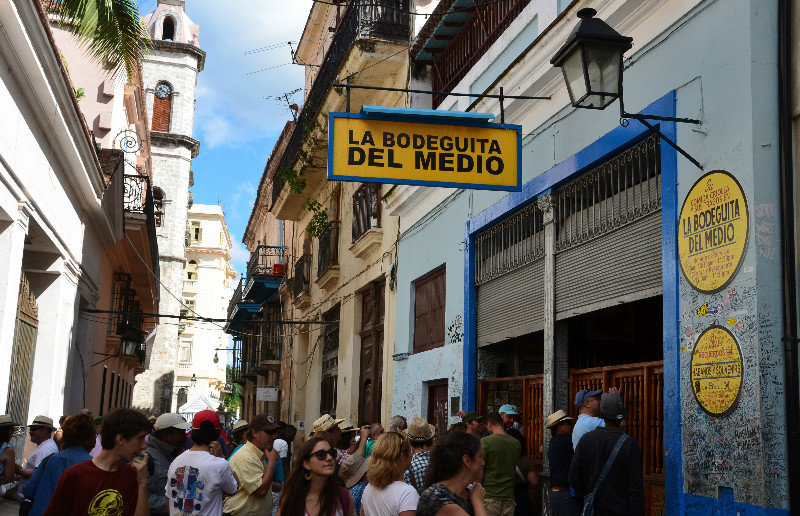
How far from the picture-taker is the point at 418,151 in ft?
29.4

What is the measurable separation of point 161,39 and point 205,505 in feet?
150

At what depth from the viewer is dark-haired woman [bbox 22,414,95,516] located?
5.86 meters

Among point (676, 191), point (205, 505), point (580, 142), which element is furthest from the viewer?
point (580, 142)

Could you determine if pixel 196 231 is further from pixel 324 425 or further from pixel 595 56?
pixel 595 56

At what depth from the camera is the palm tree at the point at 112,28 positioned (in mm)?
11156

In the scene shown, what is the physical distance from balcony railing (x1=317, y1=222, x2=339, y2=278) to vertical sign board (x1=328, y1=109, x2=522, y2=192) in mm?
11871

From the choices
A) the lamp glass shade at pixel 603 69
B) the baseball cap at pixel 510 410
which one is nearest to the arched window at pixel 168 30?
the baseball cap at pixel 510 410

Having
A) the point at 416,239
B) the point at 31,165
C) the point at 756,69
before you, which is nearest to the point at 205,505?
the point at 756,69

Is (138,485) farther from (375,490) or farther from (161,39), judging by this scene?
(161,39)

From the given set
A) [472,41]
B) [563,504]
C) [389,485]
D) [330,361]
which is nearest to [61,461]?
[389,485]

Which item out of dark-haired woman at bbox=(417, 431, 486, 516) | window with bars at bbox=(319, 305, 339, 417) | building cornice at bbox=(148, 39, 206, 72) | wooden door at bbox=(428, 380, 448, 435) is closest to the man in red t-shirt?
dark-haired woman at bbox=(417, 431, 486, 516)

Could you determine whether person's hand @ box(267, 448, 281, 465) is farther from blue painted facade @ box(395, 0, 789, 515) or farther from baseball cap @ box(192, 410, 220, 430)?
blue painted facade @ box(395, 0, 789, 515)

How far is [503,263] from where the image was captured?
1138cm

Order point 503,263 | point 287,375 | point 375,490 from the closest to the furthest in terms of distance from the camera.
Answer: point 375,490
point 503,263
point 287,375
